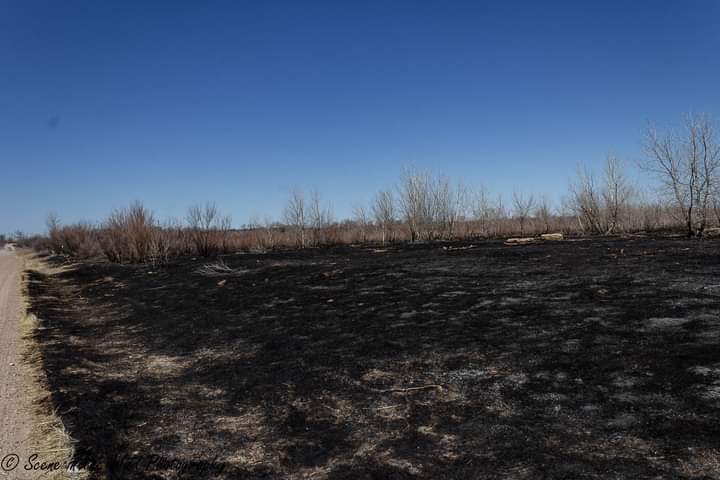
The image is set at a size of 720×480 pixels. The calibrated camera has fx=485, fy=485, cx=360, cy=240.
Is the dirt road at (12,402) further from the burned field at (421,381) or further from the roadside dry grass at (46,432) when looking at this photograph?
the burned field at (421,381)

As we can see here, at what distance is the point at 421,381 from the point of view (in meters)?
4.35

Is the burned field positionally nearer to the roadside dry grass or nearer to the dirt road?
the roadside dry grass

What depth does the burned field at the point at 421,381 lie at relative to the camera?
3051 millimetres

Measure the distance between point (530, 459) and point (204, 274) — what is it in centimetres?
1147

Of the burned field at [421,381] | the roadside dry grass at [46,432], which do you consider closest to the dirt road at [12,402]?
the roadside dry grass at [46,432]

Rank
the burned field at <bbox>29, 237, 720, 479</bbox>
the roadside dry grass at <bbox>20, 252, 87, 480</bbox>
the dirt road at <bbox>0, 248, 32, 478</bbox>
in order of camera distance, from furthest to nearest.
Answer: the dirt road at <bbox>0, 248, 32, 478</bbox> < the roadside dry grass at <bbox>20, 252, 87, 480</bbox> < the burned field at <bbox>29, 237, 720, 479</bbox>

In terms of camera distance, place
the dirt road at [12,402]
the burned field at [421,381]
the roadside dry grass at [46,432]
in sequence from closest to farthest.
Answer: the burned field at [421,381], the roadside dry grass at [46,432], the dirt road at [12,402]

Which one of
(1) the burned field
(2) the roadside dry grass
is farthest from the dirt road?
(1) the burned field

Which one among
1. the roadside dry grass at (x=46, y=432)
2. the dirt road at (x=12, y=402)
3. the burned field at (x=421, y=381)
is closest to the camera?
the burned field at (x=421, y=381)

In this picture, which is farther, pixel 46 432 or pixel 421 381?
pixel 421 381

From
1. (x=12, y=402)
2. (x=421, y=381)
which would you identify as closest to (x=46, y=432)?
(x=12, y=402)

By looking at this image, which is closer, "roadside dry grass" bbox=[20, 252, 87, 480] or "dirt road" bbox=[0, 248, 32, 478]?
"roadside dry grass" bbox=[20, 252, 87, 480]

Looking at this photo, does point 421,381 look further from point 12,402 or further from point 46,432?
point 12,402

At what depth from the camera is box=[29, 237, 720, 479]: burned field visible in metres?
3.05
